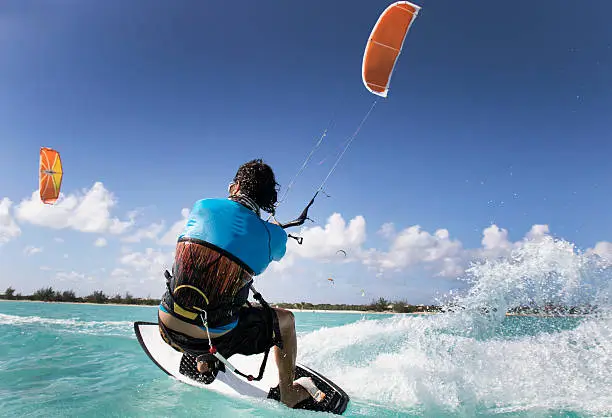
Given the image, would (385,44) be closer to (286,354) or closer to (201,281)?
(286,354)

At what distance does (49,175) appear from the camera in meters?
12.9

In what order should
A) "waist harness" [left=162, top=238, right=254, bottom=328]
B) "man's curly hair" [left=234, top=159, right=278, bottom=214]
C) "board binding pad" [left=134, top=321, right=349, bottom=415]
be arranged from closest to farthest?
"waist harness" [left=162, top=238, right=254, bottom=328] → "man's curly hair" [left=234, top=159, right=278, bottom=214] → "board binding pad" [left=134, top=321, right=349, bottom=415]

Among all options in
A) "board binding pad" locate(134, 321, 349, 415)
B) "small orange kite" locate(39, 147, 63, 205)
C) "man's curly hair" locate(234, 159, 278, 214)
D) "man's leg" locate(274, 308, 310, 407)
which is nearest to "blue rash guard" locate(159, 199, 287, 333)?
"man's curly hair" locate(234, 159, 278, 214)

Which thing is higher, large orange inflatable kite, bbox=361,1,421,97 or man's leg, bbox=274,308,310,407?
large orange inflatable kite, bbox=361,1,421,97

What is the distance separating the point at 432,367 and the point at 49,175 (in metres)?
13.9

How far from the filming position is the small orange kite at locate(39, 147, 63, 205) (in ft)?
41.8

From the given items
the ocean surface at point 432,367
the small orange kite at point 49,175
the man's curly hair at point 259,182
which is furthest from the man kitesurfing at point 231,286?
the small orange kite at point 49,175

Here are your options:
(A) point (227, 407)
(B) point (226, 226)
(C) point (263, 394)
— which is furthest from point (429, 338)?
(B) point (226, 226)

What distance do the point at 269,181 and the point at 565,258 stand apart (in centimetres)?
533

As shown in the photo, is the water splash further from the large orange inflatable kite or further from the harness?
the large orange inflatable kite

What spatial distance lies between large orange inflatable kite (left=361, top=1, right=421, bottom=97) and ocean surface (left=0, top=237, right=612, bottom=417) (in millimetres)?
3693

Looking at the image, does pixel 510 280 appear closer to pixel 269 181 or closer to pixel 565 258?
pixel 565 258

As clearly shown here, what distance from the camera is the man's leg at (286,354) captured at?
110 inches

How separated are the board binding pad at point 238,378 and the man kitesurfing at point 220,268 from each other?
3.07ft
